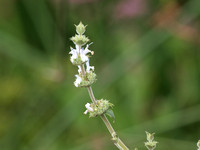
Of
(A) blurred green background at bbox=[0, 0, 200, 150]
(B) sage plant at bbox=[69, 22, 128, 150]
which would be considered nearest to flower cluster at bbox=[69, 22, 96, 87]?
(B) sage plant at bbox=[69, 22, 128, 150]

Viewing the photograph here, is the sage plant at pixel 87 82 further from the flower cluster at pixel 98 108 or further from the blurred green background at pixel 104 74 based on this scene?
the blurred green background at pixel 104 74

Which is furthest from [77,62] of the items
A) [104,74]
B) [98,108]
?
[104,74]

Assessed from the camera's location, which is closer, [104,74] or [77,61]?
[77,61]

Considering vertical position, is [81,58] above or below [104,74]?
below

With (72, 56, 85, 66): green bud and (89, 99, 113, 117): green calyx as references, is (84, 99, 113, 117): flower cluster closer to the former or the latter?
(89, 99, 113, 117): green calyx

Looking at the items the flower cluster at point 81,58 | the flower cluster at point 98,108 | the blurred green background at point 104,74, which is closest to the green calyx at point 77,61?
the flower cluster at point 81,58

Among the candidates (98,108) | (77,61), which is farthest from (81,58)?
(98,108)

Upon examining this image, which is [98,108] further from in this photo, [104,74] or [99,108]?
[104,74]

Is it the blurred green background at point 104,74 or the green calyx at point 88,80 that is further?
the blurred green background at point 104,74

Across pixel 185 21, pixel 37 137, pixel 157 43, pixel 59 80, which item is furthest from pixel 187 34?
pixel 37 137
